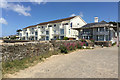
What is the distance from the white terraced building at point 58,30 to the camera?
3423cm

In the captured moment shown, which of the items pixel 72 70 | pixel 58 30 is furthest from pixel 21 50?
pixel 58 30

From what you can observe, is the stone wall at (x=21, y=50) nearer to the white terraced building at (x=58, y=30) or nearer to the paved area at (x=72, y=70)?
the paved area at (x=72, y=70)

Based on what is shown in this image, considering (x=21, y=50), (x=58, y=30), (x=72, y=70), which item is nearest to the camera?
(x=72, y=70)

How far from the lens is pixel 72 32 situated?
3497cm

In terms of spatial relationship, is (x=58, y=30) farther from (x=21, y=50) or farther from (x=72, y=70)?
(x=72, y=70)

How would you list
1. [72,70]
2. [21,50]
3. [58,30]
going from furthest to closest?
[58,30] → [21,50] → [72,70]

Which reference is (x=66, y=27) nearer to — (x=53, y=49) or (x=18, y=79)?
(x=53, y=49)

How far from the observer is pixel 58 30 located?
37188 millimetres

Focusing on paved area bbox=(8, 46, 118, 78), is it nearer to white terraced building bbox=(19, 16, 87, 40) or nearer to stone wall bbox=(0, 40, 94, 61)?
stone wall bbox=(0, 40, 94, 61)

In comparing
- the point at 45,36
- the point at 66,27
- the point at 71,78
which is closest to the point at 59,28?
the point at 66,27

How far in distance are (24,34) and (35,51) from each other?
51.6m

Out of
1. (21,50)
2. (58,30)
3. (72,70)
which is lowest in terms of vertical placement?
(72,70)

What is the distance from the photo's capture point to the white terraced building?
34234mm

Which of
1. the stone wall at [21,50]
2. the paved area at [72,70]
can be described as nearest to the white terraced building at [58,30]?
the stone wall at [21,50]
